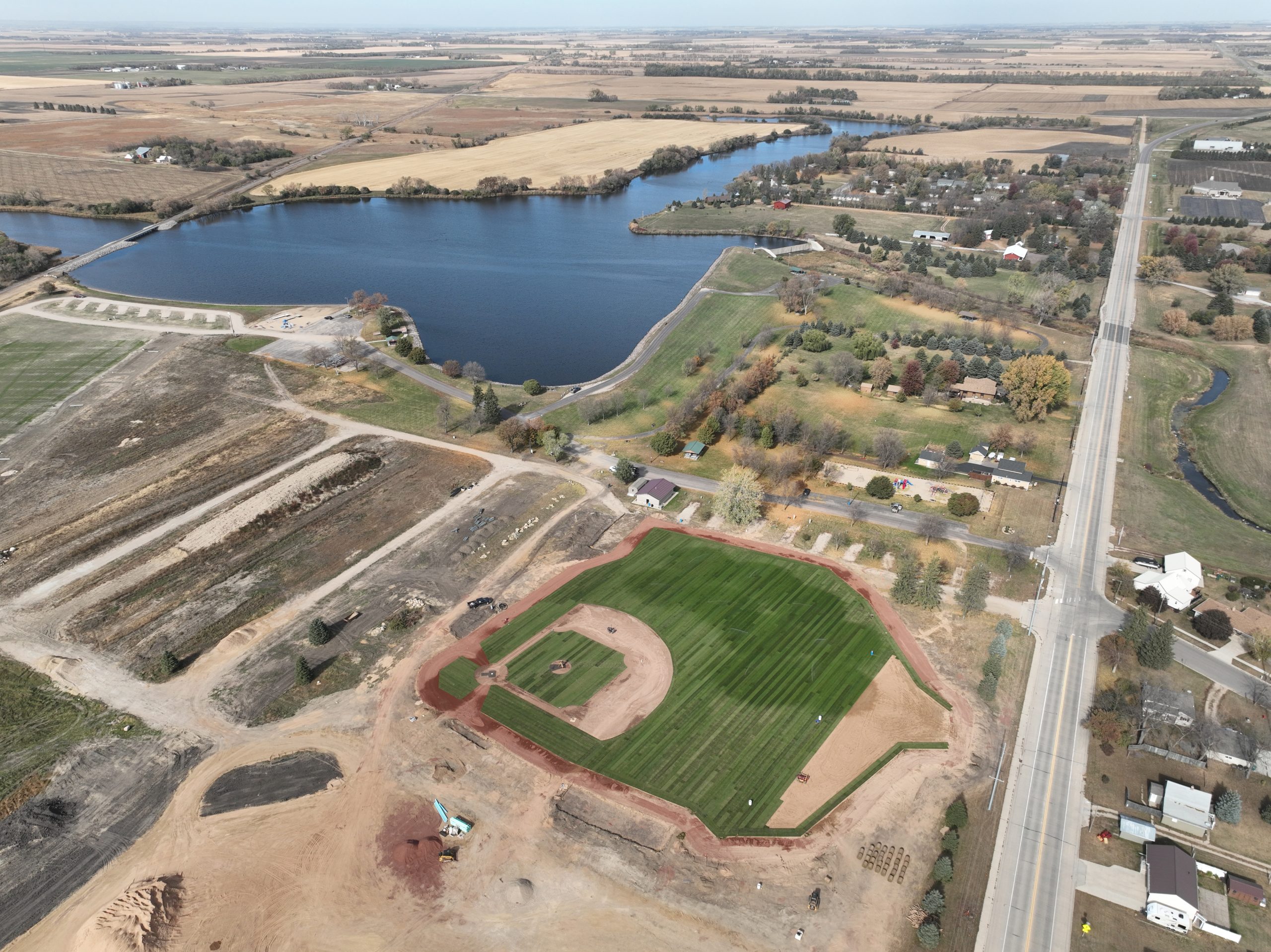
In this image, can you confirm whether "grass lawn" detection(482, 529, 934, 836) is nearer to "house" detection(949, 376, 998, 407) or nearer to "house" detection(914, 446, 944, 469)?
"house" detection(914, 446, 944, 469)

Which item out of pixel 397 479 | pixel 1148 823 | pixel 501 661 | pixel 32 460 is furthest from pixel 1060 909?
pixel 32 460

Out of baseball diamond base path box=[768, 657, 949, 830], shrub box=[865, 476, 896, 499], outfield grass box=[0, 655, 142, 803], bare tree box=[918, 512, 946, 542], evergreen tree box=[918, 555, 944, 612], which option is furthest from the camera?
shrub box=[865, 476, 896, 499]

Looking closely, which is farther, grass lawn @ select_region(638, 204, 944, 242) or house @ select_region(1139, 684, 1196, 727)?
grass lawn @ select_region(638, 204, 944, 242)

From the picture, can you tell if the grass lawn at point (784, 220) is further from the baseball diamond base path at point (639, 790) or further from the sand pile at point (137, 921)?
the sand pile at point (137, 921)

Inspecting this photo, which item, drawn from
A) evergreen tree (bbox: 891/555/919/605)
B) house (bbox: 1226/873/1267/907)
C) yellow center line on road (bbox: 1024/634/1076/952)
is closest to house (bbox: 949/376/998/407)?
evergreen tree (bbox: 891/555/919/605)

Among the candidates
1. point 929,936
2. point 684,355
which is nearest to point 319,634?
point 929,936

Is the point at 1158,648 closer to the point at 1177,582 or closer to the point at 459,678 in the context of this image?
the point at 1177,582

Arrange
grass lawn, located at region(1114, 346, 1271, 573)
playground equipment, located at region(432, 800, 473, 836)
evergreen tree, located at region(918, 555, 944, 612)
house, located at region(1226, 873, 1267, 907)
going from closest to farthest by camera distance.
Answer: house, located at region(1226, 873, 1267, 907)
playground equipment, located at region(432, 800, 473, 836)
evergreen tree, located at region(918, 555, 944, 612)
grass lawn, located at region(1114, 346, 1271, 573)
